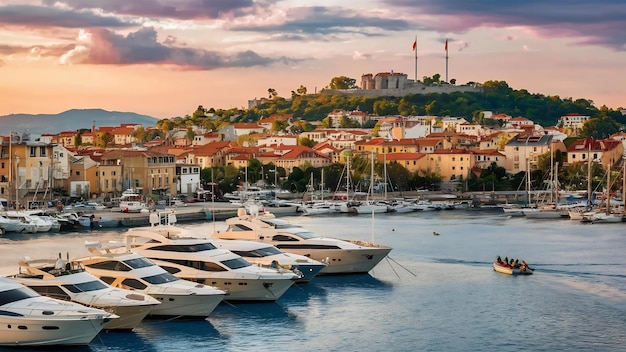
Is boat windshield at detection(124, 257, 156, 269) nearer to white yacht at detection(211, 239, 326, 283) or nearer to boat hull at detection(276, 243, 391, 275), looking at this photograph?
white yacht at detection(211, 239, 326, 283)

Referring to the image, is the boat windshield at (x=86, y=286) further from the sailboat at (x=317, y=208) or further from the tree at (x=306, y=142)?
the tree at (x=306, y=142)

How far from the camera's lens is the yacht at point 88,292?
19.0 metres

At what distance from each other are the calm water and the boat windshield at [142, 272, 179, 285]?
852mm

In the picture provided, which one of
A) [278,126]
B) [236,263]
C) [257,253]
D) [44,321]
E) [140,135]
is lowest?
[44,321]

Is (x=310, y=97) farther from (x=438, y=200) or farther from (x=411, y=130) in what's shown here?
(x=438, y=200)

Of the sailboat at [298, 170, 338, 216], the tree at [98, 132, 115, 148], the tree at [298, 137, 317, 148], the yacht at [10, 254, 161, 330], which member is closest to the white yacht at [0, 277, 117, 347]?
the yacht at [10, 254, 161, 330]

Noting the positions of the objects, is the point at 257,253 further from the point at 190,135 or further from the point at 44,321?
the point at 190,135

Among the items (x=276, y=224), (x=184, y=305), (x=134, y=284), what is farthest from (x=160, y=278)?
(x=276, y=224)

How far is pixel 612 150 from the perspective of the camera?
78938 millimetres

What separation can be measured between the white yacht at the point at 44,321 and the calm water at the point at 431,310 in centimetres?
104

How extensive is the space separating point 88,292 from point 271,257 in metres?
6.57

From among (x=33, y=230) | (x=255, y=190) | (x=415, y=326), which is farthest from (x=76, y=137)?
(x=415, y=326)

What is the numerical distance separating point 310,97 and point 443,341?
118813mm

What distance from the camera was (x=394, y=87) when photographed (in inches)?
5374
